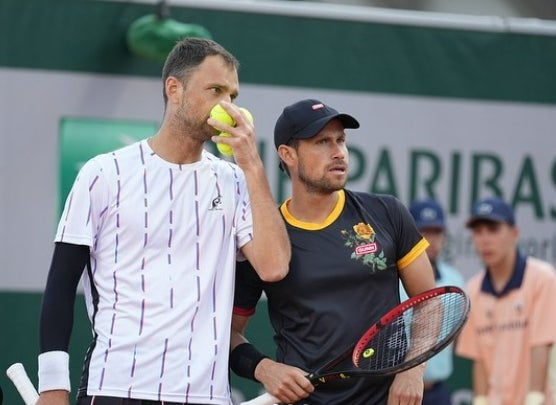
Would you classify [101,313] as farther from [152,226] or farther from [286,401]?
[286,401]

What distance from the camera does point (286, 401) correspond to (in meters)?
4.45

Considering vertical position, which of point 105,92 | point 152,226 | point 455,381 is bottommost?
point 455,381

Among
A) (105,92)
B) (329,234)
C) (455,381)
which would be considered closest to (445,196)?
(455,381)

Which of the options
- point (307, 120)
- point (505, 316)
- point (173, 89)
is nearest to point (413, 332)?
point (307, 120)

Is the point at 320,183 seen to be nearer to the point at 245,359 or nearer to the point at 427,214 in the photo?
the point at 245,359

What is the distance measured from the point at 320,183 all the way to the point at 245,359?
2.21 ft

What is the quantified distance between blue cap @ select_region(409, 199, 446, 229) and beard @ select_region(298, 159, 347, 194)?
2.71 meters

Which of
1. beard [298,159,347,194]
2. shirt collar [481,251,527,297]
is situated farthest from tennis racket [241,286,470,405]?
shirt collar [481,251,527,297]

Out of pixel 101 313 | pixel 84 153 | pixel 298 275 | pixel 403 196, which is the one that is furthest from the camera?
pixel 403 196

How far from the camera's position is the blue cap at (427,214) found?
7395 millimetres

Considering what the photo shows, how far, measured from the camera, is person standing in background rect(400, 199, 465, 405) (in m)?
7.24

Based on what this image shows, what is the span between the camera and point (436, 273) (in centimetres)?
741

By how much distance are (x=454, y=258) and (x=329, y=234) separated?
3518 mm

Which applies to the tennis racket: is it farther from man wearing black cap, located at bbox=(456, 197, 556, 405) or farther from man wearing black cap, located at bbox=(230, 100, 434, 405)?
man wearing black cap, located at bbox=(456, 197, 556, 405)
